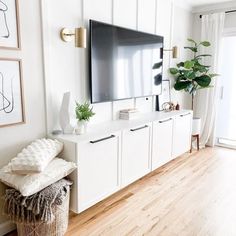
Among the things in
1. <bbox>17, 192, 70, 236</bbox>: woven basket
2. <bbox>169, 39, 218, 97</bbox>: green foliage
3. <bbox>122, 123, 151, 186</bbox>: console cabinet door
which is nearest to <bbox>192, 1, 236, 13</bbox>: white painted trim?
<bbox>169, 39, 218, 97</bbox>: green foliage

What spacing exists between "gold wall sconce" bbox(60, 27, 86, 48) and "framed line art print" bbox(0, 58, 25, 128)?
20.8 inches

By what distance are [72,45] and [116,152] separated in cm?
116

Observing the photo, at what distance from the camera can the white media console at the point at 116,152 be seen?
2.06m

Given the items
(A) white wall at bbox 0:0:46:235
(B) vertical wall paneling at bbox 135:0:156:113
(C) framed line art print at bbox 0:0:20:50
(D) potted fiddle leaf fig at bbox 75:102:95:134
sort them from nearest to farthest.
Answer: (C) framed line art print at bbox 0:0:20:50 → (A) white wall at bbox 0:0:46:235 → (D) potted fiddle leaf fig at bbox 75:102:95:134 → (B) vertical wall paneling at bbox 135:0:156:113

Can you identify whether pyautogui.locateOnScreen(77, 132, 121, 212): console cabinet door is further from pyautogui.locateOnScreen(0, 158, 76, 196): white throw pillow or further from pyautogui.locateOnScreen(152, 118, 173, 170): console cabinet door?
pyautogui.locateOnScreen(152, 118, 173, 170): console cabinet door

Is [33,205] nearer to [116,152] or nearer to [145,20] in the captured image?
[116,152]

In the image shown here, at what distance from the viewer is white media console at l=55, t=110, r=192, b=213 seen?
2061mm

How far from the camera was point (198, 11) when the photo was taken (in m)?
4.25

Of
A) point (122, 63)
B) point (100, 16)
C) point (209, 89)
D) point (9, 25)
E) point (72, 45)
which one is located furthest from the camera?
point (209, 89)

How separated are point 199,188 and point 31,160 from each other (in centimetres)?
201

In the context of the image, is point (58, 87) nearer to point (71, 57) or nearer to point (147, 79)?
point (71, 57)

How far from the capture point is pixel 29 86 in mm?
2012

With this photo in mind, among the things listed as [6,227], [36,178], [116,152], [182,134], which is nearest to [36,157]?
[36,178]

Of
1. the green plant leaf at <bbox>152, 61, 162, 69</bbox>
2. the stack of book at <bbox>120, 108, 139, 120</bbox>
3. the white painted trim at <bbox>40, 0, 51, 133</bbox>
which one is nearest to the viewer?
the white painted trim at <bbox>40, 0, 51, 133</bbox>
